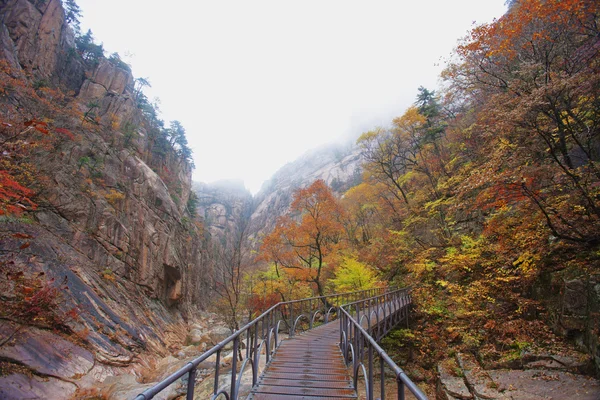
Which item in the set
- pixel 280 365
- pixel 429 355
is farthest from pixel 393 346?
pixel 280 365

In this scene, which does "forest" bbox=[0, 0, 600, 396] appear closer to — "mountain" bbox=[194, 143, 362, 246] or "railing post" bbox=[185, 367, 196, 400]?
"railing post" bbox=[185, 367, 196, 400]

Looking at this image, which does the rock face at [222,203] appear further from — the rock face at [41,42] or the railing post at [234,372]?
the railing post at [234,372]

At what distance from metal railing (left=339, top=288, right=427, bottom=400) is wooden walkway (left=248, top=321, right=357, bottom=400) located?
0.34 metres

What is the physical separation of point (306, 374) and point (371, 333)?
4.43 metres

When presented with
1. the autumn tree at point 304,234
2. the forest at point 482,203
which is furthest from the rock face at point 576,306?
the autumn tree at point 304,234

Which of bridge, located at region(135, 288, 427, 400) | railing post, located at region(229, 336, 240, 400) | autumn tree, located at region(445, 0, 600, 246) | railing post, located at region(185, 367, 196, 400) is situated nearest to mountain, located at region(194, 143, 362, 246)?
autumn tree, located at region(445, 0, 600, 246)

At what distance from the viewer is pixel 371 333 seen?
9148 mm

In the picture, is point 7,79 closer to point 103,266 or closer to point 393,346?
point 103,266

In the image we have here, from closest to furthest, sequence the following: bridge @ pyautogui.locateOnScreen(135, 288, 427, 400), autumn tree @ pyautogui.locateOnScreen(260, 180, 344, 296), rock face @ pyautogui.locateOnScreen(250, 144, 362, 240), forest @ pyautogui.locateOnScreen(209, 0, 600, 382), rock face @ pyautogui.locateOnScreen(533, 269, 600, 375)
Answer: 1. bridge @ pyautogui.locateOnScreen(135, 288, 427, 400)
2. rock face @ pyautogui.locateOnScreen(533, 269, 600, 375)
3. forest @ pyautogui.locateOnScreen(209, 0, 600, 382)
4. autumn tree @ pyautogui.locateOnScreen(260, 180, 344, 296)
5. rock face @ pyautogui.locateOnScreen(250, 144, 362, 240)

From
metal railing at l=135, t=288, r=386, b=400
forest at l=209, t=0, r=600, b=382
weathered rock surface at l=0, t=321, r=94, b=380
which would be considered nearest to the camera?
metal railing at l=135, t=288, r=386, b=400

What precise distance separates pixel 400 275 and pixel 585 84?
46.8 ft

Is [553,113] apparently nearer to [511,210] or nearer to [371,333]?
[511,210]

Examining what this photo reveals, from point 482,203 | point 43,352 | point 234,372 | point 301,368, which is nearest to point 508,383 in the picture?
point 301,368

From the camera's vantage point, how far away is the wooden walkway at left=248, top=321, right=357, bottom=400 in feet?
14.7
